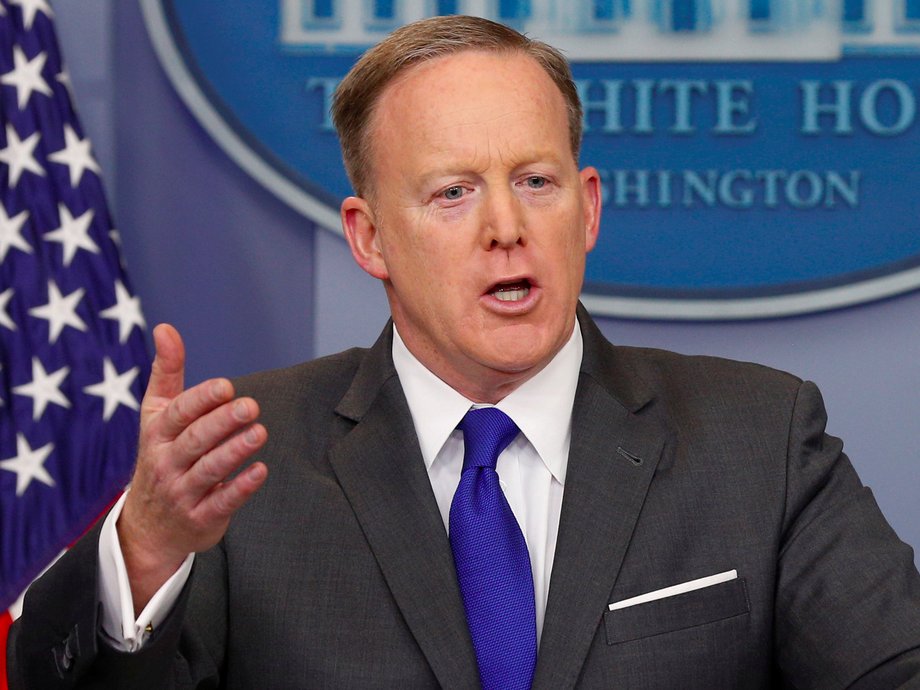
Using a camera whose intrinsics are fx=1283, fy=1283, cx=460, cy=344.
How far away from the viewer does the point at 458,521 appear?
1.74 metres

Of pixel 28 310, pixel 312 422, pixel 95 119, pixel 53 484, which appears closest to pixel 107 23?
pixel 95 119

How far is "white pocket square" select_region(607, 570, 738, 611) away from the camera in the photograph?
1.69m

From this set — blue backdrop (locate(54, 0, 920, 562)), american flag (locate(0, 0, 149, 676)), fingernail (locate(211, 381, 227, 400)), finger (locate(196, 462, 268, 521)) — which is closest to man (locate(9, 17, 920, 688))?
finger (locate(196, 462, 268, 521))

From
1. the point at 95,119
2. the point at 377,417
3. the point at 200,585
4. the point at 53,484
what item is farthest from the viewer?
the point at 95,119

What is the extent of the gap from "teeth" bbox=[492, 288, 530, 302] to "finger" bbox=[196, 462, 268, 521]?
22.1 inches

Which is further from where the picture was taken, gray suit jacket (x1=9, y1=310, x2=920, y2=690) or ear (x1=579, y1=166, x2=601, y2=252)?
ear (x1=579, y1=166, x2=601, y2=252)

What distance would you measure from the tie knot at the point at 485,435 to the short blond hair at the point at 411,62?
419mm

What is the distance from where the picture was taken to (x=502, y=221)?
177 cm

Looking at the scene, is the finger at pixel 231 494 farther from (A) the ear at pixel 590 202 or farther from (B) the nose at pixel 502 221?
(A) the ear at pixel 590 202

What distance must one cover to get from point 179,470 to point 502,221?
2.09 feet

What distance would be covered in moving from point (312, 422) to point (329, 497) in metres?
0.16

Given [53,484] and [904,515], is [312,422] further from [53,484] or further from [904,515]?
[904,515]

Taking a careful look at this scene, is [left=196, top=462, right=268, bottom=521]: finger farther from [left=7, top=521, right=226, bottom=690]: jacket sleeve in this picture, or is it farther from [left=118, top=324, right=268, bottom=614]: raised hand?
[left=7, top=521, right=226, bottom=690]: jacket sleeve

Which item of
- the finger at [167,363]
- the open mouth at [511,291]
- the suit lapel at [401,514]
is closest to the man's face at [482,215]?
the open mouth at [511,291]
